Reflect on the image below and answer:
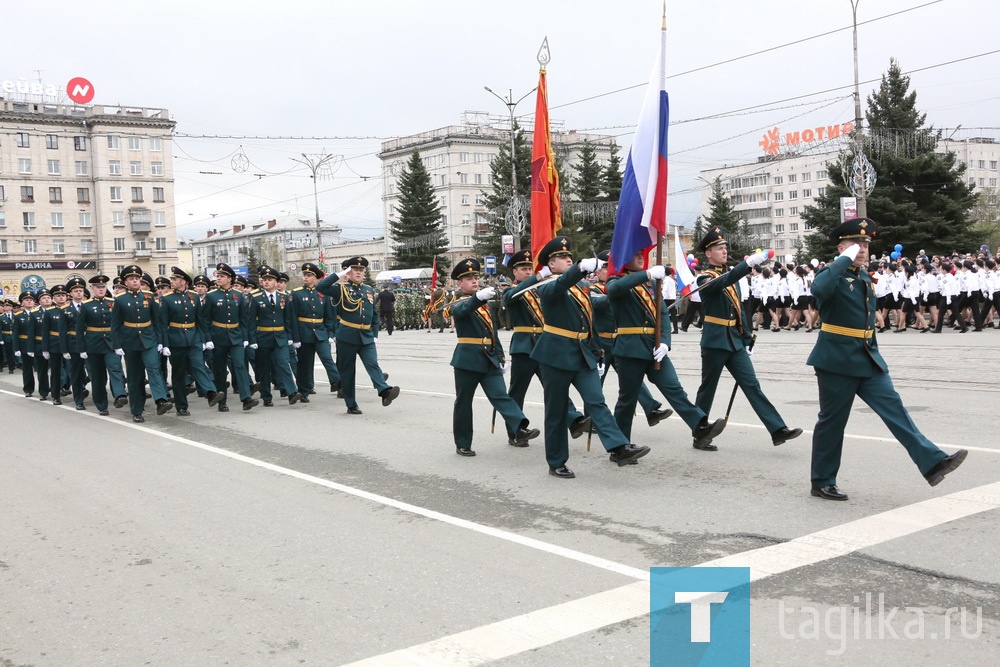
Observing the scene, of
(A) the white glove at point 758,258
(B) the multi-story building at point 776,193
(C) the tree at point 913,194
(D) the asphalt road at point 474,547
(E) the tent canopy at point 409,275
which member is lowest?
(D) the asphalt road at point 474,547

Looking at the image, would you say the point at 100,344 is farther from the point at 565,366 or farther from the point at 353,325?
the point at 565,366

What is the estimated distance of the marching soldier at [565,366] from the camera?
7383 millimetres

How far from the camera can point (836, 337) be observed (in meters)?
6.32

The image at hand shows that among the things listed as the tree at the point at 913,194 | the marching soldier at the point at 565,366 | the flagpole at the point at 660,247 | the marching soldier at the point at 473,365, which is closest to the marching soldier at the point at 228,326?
the marching soldier at the point at 473,365

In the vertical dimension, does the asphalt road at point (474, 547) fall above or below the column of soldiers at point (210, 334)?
below

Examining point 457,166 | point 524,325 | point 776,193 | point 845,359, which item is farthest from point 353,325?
point 776,193

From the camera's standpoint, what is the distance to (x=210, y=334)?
44.6ft

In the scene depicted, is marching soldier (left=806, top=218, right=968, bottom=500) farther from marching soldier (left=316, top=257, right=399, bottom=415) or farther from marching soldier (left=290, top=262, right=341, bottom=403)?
marching soldier (left=290, top=262, right=341, bottom=403)

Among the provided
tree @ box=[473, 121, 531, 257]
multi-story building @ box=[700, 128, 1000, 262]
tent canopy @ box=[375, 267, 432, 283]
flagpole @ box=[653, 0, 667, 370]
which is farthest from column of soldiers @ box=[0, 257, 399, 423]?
multi-story building @ box=[700, 128, 1000, 262]

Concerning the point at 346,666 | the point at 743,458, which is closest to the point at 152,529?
the point at 346,666

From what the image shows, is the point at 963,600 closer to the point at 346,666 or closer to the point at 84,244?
the point at 346,666

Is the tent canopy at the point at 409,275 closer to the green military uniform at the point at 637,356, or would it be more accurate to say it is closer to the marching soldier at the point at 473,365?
the marching soldier at the point at 473,365

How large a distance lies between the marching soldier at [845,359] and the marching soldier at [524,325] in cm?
256

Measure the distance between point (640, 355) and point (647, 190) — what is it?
1.38 meters
